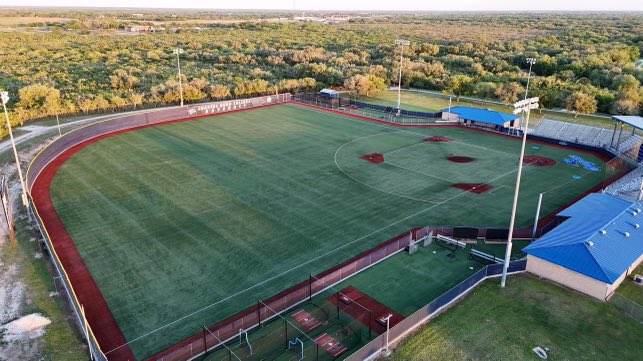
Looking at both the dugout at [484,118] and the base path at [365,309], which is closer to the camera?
the base path at [365,309]

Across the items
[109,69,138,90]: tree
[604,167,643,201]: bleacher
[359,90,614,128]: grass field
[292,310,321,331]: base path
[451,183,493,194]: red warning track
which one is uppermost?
[109,69,138,90]: tree

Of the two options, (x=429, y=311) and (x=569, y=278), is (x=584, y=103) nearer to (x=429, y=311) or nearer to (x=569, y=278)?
(x=569, y=278)

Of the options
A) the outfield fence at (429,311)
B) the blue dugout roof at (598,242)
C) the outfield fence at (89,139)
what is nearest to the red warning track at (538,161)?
the blue dugout roof at (598,242)

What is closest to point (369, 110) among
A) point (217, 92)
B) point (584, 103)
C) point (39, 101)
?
point (217, 92)

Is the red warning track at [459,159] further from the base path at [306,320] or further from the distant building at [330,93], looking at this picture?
the distant building at [330,93]

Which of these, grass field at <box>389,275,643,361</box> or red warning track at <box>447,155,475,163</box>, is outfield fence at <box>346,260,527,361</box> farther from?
red warning track at <box>447,155,475,163</box>

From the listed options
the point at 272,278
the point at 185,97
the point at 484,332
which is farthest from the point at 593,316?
the point at 185,97

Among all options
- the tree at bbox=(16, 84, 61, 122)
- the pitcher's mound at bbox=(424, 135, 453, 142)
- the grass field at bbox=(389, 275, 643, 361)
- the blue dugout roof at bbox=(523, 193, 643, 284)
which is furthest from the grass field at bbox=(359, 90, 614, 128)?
the tree at bbox=(16, 84, 61, 122)
